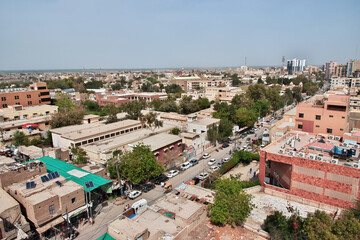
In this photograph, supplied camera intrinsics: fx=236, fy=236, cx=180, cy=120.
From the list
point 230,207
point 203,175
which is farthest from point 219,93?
point 230,207

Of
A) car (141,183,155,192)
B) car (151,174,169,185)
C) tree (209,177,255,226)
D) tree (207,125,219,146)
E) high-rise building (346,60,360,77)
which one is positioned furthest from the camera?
high-rise building (346,60,360,77)

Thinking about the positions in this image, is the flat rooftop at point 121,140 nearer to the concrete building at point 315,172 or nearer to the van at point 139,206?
the van at point 139,206

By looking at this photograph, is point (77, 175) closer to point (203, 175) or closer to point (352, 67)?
point (203, 175)

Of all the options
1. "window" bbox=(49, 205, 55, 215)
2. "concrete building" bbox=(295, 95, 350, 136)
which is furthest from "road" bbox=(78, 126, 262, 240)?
"concrete building" bbox=(295, 95, 350, 136)

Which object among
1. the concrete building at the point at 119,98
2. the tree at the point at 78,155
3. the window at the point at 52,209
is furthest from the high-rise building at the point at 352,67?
the window at the point at 52,209

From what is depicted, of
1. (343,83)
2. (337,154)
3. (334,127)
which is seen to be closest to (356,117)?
(334,127)

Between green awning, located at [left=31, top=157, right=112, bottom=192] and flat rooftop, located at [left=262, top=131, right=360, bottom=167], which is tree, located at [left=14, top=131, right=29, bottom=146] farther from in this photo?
flat rooftop, located at [left=262, top=131, right=360, bottom=167]

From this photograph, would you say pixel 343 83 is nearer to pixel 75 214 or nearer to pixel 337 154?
pixel 337 154

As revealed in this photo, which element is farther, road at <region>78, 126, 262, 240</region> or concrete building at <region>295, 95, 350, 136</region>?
concrete building at <region>295, 95, 350, 136</region>
